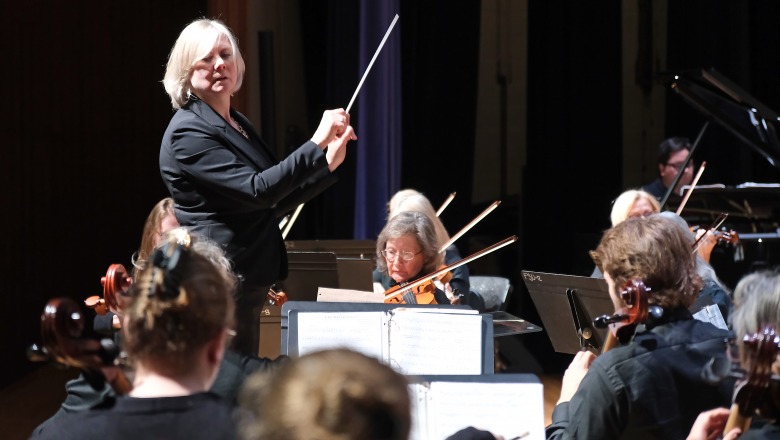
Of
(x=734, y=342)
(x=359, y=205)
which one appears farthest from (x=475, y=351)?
(x=359, y=205)

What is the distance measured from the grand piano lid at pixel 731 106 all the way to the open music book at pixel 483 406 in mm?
3398

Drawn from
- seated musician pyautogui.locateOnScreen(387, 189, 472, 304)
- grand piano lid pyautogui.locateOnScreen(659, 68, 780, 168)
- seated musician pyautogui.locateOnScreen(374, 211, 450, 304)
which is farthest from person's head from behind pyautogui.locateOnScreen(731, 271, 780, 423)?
grand piano lid pyautogui.locateOnScreen(659, 68, 780, 168)

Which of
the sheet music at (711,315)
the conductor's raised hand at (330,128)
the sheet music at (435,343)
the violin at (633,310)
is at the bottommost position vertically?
the sheet music at (711,315)

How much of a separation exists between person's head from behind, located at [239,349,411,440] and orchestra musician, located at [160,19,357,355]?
3.94 feet

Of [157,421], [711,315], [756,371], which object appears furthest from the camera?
[711,315]

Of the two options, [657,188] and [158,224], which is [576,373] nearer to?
[158,224]

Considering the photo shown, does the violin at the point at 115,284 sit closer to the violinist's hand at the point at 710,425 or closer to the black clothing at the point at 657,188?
the violinist's hand at the point at 710,425

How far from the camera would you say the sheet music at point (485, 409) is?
1.80 m

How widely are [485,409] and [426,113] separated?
3970 mm

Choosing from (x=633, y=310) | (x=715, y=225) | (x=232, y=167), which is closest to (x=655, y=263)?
(x=633, y=310)

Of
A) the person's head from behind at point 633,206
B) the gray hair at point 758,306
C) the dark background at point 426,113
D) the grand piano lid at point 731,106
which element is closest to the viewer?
the gray hair at point 758,306

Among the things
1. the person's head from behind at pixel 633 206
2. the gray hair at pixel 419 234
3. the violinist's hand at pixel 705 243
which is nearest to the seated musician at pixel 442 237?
the gray hair at pixel 419 234

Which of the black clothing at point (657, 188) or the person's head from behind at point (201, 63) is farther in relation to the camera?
the black clothing at point (657, 188)

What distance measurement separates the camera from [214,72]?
245cm
